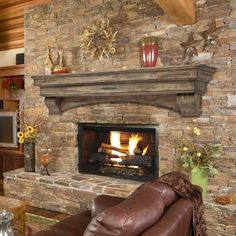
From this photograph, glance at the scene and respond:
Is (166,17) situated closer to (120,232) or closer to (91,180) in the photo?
(91,180)

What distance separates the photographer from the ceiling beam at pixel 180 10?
2.94 metres

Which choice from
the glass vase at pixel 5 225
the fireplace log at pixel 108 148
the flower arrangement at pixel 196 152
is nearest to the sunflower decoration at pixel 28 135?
the fireplace log at pixel 108 148

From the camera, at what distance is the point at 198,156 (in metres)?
3.25

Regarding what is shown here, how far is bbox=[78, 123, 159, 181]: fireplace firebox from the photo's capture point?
3.82m

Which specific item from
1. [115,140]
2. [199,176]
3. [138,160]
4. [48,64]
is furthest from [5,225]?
[48,64]

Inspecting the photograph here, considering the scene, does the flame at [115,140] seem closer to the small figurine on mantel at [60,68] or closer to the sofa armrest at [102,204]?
the small figurine on mantel at [60,68]

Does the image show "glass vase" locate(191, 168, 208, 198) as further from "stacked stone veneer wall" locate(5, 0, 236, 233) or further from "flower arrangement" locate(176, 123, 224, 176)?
"stacked stone veneer wall" locate(5, 0, 236, 233)

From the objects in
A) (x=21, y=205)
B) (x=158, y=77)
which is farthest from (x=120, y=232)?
(x=158, y=77)

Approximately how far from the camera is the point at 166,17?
3604 millimetres

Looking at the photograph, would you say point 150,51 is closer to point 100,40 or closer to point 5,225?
point 100,40

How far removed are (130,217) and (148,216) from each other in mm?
137

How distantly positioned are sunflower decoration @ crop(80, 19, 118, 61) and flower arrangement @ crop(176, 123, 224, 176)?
139cm

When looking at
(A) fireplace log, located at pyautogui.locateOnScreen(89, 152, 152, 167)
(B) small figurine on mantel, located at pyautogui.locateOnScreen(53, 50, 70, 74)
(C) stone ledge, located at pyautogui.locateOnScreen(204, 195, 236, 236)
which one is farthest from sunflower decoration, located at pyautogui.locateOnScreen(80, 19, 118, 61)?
(C) stone ledge, located at pyautogui.locateOnScreen(204, 195, 236, 236)

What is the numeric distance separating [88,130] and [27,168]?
107 centimetres
